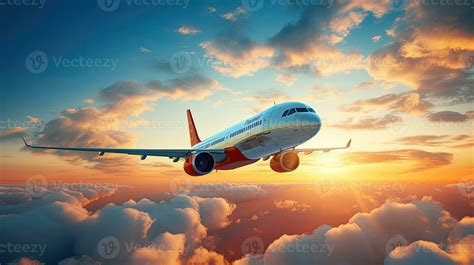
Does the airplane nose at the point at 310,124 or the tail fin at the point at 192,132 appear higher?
the tail fin at the point at 192,132

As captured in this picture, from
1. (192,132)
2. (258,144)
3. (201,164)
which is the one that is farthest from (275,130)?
(192,132)

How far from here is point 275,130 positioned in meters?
28.2

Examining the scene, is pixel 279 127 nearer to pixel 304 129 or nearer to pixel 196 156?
pixel 304 129

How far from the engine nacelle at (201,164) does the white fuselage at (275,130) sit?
2.93 metres

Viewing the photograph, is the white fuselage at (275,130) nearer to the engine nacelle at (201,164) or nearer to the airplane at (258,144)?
the airplane at (258,144)

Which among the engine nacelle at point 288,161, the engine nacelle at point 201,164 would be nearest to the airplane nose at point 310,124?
the engine nacelle at point 288,161

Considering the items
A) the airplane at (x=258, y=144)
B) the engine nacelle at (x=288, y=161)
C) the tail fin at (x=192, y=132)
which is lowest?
the engine nacelle at (x=288, y=161)

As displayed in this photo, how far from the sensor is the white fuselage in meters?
26.2

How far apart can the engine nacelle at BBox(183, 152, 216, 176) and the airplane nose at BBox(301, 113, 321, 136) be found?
11917mm

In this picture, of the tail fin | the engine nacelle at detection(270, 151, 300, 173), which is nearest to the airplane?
the engine nacelle at detection(270, 151, 300, 173)

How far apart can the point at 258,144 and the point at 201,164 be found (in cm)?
697

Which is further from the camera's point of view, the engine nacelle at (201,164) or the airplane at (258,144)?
the engine nacelle at (201,164)

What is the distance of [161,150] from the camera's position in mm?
35000

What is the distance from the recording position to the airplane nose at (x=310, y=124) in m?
25.8
